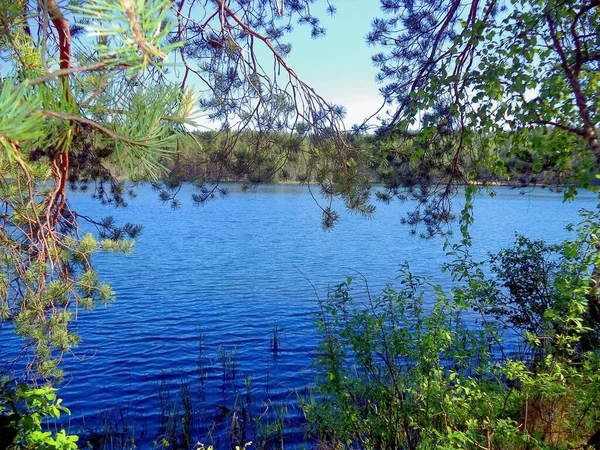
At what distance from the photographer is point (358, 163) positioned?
179 inches

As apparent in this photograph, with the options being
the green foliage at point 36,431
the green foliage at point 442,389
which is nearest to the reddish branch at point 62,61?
the green foliage at point 36,431

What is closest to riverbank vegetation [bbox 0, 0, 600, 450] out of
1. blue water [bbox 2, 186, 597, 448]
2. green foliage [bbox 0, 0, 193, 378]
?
green foliage [bbox 0, 0, 193, 378]

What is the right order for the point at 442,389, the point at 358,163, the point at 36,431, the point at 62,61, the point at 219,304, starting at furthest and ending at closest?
the point at 219,304 → the point at 358,163 → the point at 442,389 → the point at 36,431 → the point at 62,61

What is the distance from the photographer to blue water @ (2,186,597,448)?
711 centimetres

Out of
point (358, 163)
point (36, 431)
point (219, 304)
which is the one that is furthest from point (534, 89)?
point (219, 304)

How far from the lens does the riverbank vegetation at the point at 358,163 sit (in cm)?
217

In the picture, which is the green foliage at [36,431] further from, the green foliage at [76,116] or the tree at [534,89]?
the tree at [534,89]

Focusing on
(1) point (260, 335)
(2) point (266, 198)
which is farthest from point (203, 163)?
(2) point (266, 198)

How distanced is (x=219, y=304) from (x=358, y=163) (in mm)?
7855

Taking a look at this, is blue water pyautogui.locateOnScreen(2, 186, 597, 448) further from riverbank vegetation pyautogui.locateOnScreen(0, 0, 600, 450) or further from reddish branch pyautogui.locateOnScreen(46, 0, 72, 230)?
reddish branch pyautogui.locateOnScreen(46, 0, 72, 230)

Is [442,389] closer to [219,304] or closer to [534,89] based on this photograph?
Result: [534,89]

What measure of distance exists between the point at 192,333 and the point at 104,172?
5001 mm

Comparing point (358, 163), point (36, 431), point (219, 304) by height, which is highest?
point (358, 163)

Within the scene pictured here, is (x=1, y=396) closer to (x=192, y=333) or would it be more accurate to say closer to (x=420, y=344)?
(x=420, y=344)
